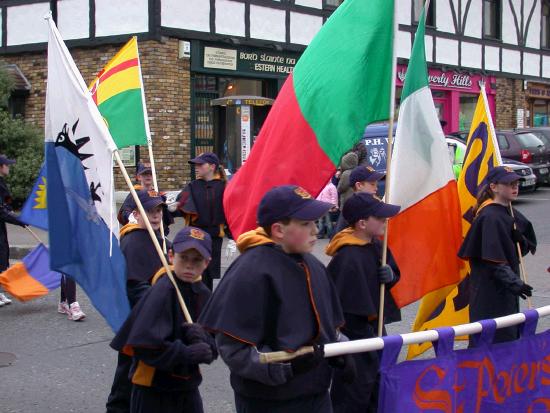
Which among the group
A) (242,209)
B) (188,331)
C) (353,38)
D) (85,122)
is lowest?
(188,331)

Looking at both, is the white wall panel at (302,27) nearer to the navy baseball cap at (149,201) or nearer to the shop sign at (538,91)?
the shop sign at (538,91)

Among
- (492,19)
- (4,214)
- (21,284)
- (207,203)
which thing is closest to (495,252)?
(207,203)

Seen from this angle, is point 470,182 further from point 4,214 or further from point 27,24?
point 27,24

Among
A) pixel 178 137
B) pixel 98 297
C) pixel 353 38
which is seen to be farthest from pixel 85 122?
pixel 178 137

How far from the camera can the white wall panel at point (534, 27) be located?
29.1 meters

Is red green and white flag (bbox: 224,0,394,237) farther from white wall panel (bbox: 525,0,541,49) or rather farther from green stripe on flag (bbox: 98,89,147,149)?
white wall panel (bbox: 525,0,541,49)

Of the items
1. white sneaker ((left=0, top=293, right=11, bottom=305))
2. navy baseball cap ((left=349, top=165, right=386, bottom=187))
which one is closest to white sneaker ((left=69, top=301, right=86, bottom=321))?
white sneaker ((left=0, top=293, right=11, bottom=305))

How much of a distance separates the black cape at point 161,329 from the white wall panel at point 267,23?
16.2 metres

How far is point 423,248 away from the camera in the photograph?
502 centimetres

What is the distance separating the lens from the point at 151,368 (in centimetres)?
391

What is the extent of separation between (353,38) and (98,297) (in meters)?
2.11

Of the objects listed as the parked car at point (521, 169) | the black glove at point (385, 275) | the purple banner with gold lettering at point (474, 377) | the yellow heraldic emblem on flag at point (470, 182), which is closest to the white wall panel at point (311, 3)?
the parked car at point (521, 169)

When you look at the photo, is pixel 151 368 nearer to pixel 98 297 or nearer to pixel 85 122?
pixel 98 297

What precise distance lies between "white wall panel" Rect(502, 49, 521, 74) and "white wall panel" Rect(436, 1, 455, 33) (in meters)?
3.16
